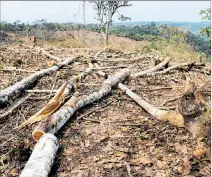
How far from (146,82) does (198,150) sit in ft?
9.36

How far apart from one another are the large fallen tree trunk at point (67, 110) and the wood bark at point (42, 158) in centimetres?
18

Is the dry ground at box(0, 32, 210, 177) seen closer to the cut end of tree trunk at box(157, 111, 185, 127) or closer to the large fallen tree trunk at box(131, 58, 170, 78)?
the cut end of tree trunk at box(157, 111, 185, 127)

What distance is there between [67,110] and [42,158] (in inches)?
46.1

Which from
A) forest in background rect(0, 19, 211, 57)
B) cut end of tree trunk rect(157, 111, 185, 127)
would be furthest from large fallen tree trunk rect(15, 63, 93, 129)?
forest in background rect(0, 19, 211, 57)

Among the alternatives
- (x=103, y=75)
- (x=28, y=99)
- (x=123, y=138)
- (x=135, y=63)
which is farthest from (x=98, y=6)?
(x=123, y=138)

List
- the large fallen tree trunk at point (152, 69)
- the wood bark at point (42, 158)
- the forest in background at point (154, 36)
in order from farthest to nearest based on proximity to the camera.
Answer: the forest in background at point (154, 36)
the large fallen tree trunk at point (152, 69)
the wood bark at point (42, 158)

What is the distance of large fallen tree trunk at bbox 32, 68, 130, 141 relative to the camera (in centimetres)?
320

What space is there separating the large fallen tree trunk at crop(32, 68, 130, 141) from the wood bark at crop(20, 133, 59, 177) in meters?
0.18

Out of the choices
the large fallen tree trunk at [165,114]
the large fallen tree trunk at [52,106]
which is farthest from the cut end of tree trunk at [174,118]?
the large fallen tree trunk at [52,106]

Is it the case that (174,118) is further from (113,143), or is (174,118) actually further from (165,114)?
(113,143)

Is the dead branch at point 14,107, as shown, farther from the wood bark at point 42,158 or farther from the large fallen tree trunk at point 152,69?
the large fallen tree trunk at point 152,69

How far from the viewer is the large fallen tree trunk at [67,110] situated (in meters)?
3.20

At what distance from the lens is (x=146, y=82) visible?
5746 millimetres

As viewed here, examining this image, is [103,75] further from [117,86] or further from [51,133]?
[51,133]
